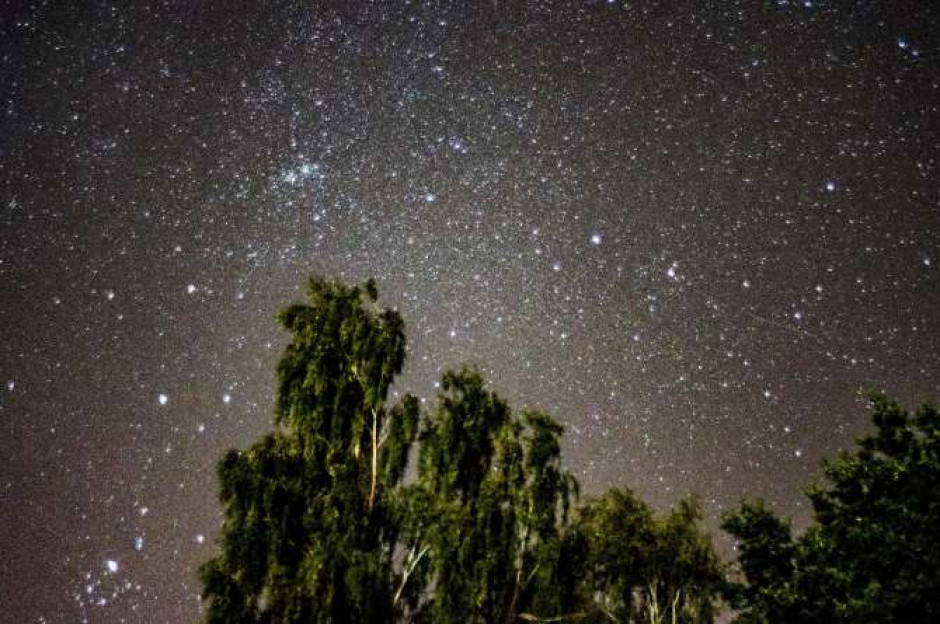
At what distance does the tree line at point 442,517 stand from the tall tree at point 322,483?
38 mm

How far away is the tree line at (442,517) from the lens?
1386 cm

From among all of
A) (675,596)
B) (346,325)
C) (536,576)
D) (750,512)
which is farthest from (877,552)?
(346,325)

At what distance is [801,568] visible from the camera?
1967cm

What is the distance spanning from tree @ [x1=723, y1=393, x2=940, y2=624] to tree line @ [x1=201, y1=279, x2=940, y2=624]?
0.17ft

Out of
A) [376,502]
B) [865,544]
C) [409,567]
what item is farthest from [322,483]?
[865,544]

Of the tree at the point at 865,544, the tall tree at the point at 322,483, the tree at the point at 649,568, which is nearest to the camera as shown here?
the tall tree at the point at 322,483

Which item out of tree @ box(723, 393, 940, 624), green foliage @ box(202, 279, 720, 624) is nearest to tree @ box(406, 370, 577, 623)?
green foliage @ box(202, 279, 720, 624)

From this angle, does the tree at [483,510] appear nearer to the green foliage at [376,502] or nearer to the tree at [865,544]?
the green foliage at [376,502]

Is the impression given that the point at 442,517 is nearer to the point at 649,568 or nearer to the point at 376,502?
the point at 376,502

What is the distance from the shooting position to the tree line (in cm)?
1386

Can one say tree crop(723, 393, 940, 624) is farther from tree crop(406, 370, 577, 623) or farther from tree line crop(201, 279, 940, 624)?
tree crop(406, 370, 577, 623)

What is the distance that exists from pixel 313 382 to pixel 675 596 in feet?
64.6

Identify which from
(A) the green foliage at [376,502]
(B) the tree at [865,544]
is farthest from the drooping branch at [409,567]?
(B) the tree at [865,544]

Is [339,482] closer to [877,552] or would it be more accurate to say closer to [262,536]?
[262,536]
